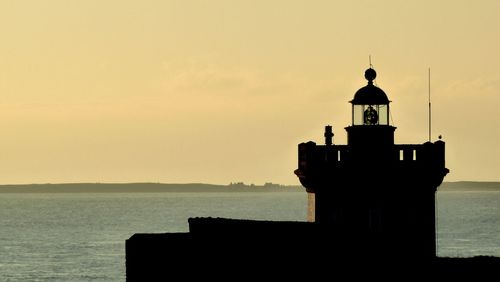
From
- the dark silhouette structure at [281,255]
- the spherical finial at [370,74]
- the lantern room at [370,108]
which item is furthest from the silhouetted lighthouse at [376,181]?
the dark silhouette structure at [281,255]

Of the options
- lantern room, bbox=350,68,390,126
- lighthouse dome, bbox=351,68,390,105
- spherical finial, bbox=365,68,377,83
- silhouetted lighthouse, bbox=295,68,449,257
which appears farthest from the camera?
spherical finial, bbox=365,68,377,83

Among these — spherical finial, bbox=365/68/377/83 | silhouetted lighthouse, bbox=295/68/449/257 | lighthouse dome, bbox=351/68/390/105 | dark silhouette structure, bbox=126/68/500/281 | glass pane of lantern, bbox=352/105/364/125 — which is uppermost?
spherical finial, bbox=365/68/377/83

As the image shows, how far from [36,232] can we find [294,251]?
172 meters

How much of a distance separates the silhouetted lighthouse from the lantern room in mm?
38

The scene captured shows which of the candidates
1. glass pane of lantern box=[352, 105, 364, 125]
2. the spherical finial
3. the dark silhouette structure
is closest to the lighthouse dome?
the spherical finial

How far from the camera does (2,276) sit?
10906 centimetres

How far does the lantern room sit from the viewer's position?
36.3 m

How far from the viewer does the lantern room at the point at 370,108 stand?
1430 inches

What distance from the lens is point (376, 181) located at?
34.8m

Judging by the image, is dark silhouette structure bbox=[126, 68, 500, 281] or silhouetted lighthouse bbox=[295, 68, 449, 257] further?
silhouetted lighthouse bbox=[295, 68, 449, 257]

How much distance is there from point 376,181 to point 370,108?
2520mm

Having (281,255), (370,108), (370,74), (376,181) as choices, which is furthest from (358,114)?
(281,255)

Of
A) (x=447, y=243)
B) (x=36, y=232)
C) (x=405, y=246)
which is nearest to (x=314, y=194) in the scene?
(x=405, y=246)

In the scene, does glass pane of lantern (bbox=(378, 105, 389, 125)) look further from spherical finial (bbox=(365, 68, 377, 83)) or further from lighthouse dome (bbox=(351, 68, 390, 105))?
spherical finial (bbox=(365, 68, 377, 83))
